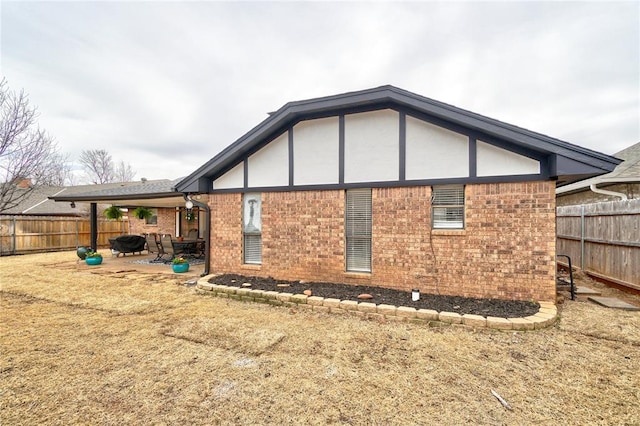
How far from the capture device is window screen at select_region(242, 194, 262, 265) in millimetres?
7362

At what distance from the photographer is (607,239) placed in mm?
7234

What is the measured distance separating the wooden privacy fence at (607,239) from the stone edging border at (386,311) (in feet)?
11.4

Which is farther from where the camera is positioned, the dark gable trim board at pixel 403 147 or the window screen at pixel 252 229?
the window screen at pixel 252 229

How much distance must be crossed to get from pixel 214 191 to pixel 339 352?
5678 millimetres

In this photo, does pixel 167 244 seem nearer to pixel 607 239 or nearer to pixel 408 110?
pixel 408 110

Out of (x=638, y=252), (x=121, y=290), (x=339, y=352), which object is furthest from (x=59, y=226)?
(x=638, y=252)

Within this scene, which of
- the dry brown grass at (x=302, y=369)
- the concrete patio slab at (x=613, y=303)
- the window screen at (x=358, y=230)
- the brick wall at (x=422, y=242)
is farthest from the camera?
the window screen at (x=358, y=230)

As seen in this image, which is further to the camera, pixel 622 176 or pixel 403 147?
pixel 622 176

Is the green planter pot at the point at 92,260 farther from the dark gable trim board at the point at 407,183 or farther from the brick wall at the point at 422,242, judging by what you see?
the dark gable trim board at the point at 407,183

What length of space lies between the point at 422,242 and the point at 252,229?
415cm

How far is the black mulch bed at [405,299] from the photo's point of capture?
475 centimetres

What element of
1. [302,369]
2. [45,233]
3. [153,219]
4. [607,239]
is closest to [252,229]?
[302,369]

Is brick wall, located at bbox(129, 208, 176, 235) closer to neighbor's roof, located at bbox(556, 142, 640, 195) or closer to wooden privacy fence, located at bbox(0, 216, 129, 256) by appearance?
wooden privacy fence, located at bbox(0, 216, 129, 256)

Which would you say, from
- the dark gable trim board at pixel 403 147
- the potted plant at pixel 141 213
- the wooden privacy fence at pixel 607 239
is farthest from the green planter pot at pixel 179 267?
the wooden privacy fence at pixel 607 239
